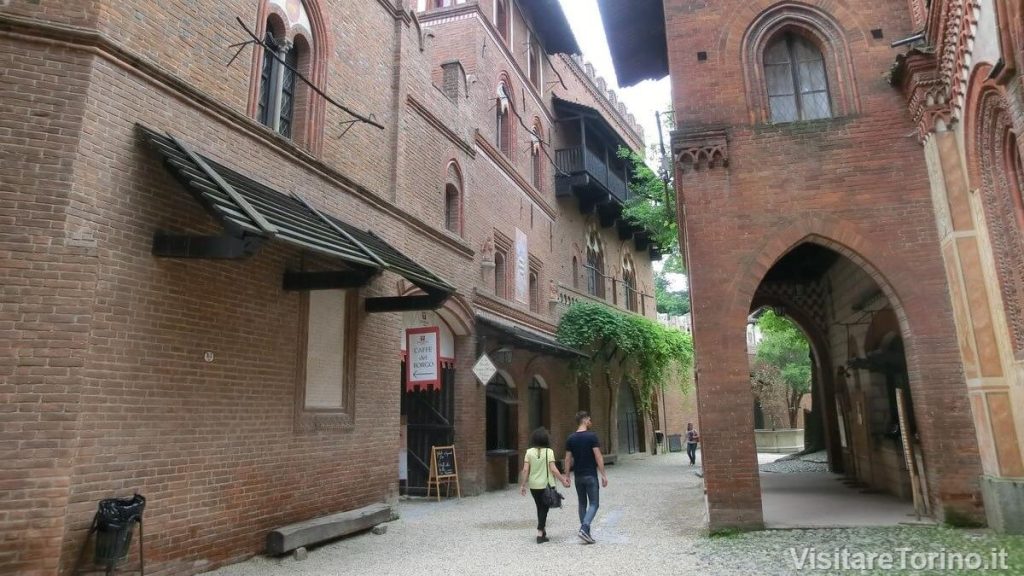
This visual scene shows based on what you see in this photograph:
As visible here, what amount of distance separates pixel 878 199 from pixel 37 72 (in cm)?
1009

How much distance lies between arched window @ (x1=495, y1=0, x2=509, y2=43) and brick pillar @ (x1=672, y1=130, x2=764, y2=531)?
1228 centimetres

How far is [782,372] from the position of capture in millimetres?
32062

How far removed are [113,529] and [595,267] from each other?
825 inches

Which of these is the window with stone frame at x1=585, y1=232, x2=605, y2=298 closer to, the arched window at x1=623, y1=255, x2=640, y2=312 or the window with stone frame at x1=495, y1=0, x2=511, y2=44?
the arched window at x1=623, y1=255, x2=640, y2=312

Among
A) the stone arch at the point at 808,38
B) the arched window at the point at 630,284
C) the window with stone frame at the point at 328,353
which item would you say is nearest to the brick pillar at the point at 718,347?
the stone arch at the point at 808,38

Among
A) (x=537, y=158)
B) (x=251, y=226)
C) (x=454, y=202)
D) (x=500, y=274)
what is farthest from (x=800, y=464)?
(x=251, y=226)

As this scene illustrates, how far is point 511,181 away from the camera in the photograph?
60.8 feet

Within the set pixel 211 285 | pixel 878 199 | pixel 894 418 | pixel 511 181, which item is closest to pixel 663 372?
A: pixel 511 181

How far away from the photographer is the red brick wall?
8320 millimetres

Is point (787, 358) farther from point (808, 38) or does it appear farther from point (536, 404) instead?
point (808, 38)

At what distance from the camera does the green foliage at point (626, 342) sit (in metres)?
20.4

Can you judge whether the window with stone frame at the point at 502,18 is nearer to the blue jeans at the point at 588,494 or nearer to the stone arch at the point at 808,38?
the stone arch at the point at 808,38

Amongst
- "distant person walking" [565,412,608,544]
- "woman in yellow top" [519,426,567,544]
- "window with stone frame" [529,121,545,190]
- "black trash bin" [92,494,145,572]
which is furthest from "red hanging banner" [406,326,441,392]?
"window with stone frame" [529,121,545,190]

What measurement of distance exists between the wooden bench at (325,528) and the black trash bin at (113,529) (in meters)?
1.97
